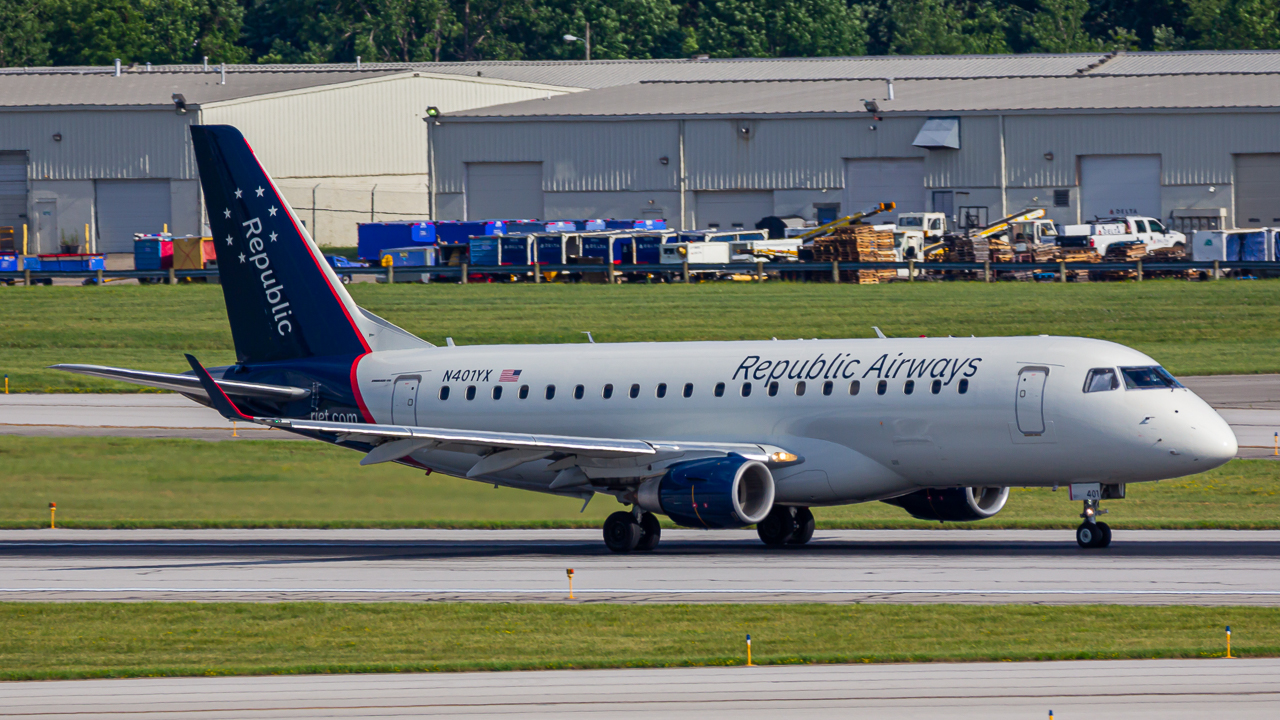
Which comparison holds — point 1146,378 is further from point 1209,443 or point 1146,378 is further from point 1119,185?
point 1119,185

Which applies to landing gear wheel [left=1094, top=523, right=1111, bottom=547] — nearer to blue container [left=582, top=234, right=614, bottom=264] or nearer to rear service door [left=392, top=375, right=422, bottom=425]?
rear service door [left=392, top=375, right=422, bottom=425]

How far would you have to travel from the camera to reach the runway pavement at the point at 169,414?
51.6 meters

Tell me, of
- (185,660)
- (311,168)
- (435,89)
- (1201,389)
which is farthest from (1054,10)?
(185,660)

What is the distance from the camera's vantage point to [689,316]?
73.8 meters

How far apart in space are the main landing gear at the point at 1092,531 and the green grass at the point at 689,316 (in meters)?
33.0

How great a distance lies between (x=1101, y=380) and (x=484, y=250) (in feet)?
199

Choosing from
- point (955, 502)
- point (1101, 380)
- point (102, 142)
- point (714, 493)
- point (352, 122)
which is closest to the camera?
point (1101, 380)

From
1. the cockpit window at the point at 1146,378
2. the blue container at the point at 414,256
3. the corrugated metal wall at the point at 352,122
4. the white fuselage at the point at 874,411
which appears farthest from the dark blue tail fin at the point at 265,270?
the corrugated metal wall at the point at 352,122

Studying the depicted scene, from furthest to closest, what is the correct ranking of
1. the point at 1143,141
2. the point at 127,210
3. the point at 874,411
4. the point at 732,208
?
the point at 127,210 < the point at 732,208 < the point at 1143,141 < the point at 874,411

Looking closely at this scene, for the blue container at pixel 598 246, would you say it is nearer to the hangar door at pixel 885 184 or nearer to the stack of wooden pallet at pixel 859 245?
the stack of wooden pallet at pixel 859 245

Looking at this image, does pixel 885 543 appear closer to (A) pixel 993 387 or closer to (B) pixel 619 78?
(A) pixel 993 387

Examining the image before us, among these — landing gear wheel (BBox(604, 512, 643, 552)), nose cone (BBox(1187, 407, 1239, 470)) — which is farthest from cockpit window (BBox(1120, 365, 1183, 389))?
landing gear wheel (BBox(604, 512, 643, 552))

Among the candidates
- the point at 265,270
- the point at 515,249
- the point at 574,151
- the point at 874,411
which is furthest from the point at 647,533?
the point at 574,151

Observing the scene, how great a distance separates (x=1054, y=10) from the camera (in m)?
156
